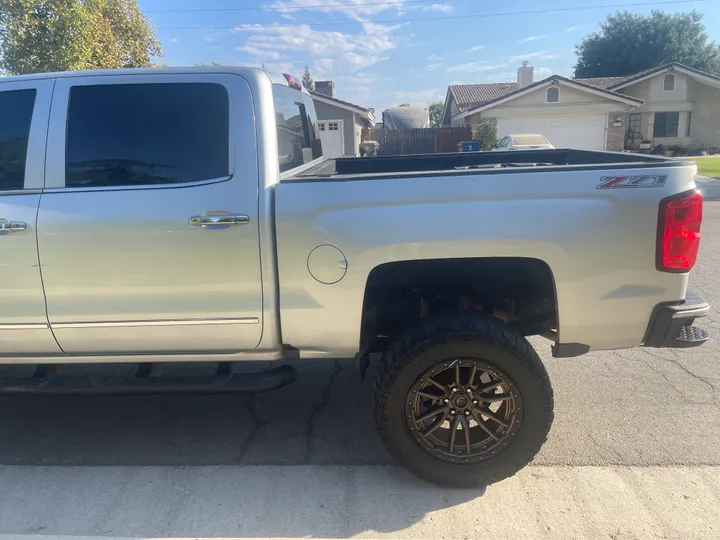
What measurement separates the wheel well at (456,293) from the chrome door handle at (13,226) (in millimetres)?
1828

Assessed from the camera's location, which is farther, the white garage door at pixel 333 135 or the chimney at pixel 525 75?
the chimney at pixel 525 75

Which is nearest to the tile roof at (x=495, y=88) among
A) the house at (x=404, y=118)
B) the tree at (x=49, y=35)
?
the house at (x=404, y=118)

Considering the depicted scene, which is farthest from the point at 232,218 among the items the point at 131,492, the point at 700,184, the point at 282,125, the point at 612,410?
the point at 700,184

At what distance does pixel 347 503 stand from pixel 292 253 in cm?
134

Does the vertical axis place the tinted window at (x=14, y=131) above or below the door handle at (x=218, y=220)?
above

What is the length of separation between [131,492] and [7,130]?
2.10m

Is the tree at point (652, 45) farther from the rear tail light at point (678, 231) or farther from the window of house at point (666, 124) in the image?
the rear tail light at point (678, 231)

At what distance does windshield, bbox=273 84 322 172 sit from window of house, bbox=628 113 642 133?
114 ft

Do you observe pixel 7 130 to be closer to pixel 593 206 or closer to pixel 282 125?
pixel 282 125

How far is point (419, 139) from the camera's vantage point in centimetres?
2877

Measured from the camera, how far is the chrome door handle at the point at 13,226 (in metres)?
2.79

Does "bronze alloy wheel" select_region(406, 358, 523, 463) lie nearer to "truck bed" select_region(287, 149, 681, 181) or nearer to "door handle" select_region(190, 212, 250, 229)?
"door handle" select_region(190, 212, 250, 229)

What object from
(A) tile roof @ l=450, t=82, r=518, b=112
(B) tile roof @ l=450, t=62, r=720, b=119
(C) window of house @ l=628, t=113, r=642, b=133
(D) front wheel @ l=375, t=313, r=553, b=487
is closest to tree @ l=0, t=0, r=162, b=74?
(D) front wheel @ l=375, t=313, r=553, b=487

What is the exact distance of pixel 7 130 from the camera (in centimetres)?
294
